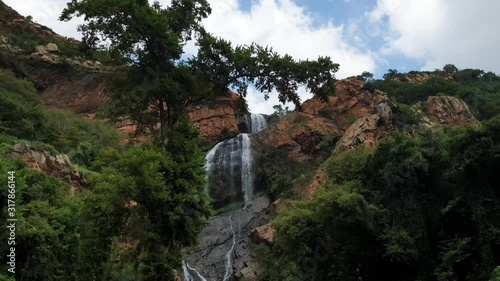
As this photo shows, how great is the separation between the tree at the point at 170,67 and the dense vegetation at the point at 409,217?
500cm

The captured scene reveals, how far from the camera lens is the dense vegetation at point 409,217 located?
15008 millimetres

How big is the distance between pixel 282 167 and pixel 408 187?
19.3m

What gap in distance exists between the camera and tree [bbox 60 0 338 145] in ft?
43.7

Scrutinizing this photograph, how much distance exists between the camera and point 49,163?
18.5 m

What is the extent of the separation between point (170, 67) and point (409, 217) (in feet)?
32.3

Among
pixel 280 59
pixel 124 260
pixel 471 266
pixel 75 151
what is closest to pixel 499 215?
pixel 471 266

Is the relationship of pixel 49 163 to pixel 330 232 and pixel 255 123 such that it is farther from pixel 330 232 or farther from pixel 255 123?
pixel 255 123

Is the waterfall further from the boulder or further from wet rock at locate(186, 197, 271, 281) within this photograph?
the boulder

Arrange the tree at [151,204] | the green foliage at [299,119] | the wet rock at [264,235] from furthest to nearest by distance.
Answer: the green foliage at [299,119]
the wet rock at [264,235]
the tree at [151,204]

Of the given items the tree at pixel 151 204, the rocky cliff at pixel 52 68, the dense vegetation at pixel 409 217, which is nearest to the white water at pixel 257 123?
the rocky cliff at pixel 52 68

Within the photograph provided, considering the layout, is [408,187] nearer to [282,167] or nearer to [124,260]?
[124,260]

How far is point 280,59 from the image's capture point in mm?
14234

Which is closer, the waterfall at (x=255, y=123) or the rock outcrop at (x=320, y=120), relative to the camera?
the rock outcrop at (x=320, y=120)

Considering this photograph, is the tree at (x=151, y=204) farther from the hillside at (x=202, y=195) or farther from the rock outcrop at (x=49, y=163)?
the rock outcrop at (x=49, y=163)
